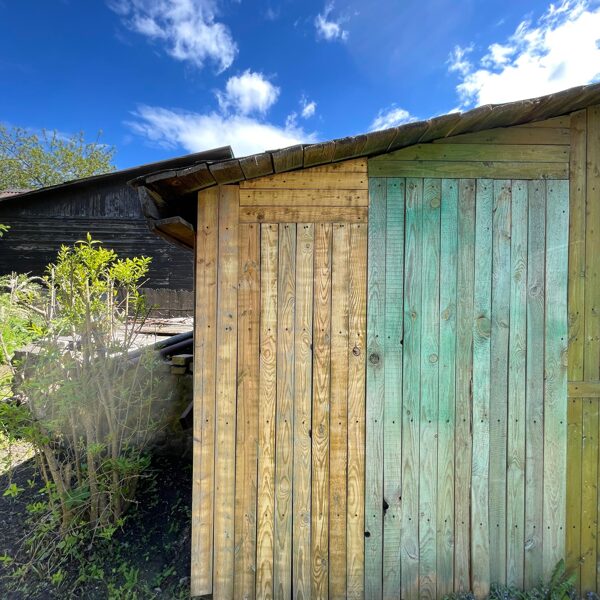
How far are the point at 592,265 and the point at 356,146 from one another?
1.65m

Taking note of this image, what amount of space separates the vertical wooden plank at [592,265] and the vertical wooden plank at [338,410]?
1502 mm

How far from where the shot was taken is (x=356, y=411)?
6.17 ft

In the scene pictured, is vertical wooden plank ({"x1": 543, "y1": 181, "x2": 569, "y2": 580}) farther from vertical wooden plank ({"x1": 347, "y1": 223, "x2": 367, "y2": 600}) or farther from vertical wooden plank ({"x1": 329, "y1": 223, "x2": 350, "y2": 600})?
vertical wooden plank ({"x1": 329, "y1": 223, "x2": 350, "y2": 600})

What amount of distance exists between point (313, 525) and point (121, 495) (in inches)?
65.2

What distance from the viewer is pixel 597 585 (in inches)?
75.4

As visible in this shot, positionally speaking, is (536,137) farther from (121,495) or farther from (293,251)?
(121,495)

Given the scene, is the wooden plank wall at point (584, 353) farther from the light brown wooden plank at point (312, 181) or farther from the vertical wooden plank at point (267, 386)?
the vertical wooden plank at point (267, 386)

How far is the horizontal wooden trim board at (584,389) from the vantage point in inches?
74.7

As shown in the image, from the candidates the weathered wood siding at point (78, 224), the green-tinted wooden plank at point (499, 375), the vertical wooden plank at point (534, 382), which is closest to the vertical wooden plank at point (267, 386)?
the green-tinted wooden plank at point (499, 375)

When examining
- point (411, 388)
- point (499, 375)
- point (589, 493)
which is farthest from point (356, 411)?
point (589, 493)

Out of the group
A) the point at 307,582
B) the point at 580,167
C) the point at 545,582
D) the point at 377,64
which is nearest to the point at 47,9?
the point at 377,64

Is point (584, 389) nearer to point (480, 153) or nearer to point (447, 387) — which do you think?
point (447, 387)

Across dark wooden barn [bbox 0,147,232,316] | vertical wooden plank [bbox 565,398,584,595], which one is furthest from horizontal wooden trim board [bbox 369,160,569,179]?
dark wooden barn [bbox 0,147,232,316]

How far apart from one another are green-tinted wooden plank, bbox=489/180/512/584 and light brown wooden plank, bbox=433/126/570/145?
0.88 ft
